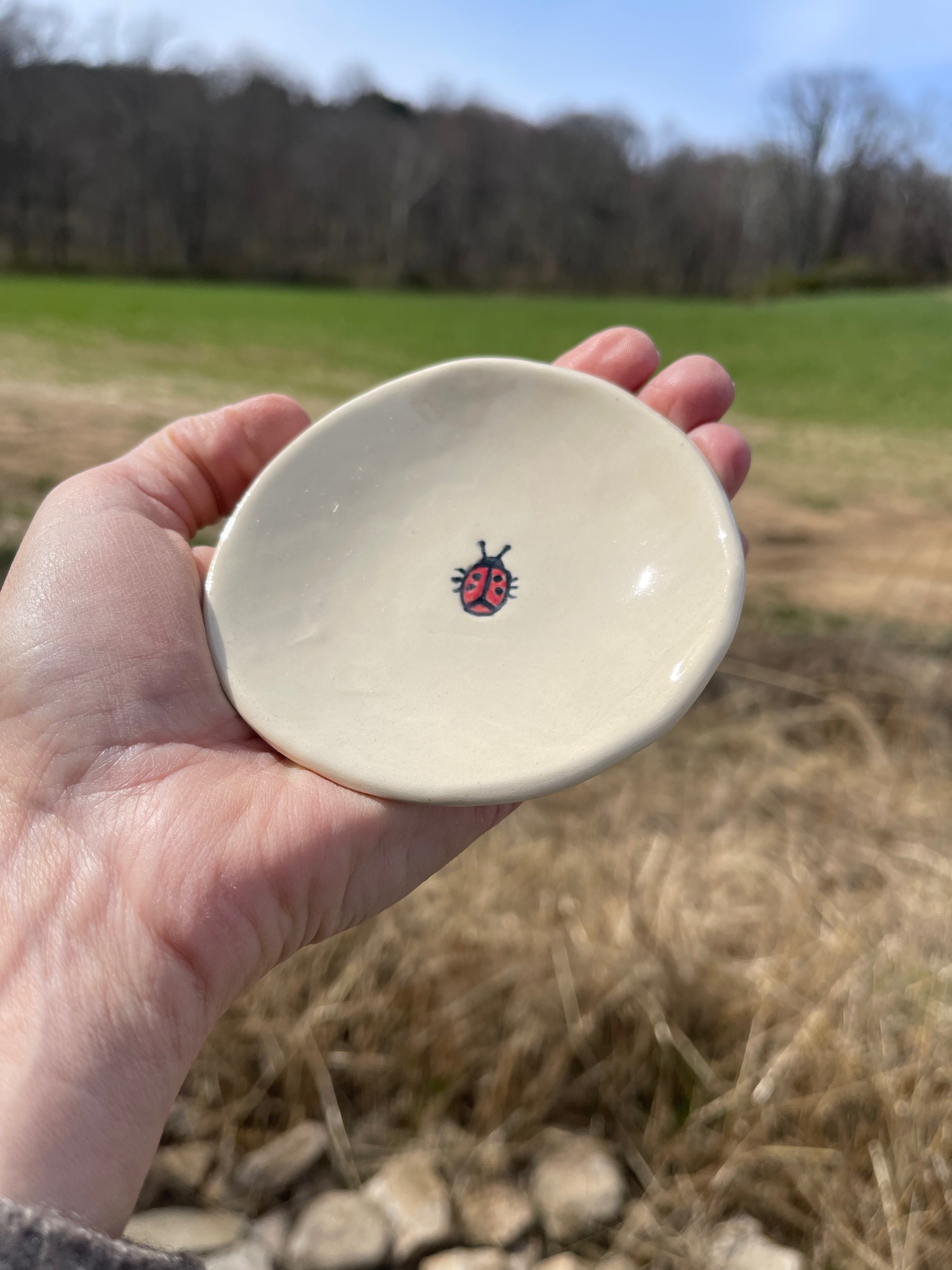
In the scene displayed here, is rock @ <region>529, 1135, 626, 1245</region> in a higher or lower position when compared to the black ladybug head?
lower

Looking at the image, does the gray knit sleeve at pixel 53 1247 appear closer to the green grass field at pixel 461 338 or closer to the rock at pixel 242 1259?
the rock at pixel 242 1259

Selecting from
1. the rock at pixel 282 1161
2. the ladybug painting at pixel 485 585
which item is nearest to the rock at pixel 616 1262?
the rock at pixel 282 1161

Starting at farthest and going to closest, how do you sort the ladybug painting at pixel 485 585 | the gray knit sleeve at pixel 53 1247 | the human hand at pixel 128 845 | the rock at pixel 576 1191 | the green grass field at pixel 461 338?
the green grass field at pixel 461 338 → the rock at pixel 576 1191 → the ladybug painting at pixel 485 585 → the human hand at pixel 128 845 → the gray knit sleeve at pixel 53 1247

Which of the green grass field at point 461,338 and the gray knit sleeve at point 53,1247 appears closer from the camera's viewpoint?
the gray knit sleeve at point 53,1247

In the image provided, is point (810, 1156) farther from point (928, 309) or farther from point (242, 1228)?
point (928, 309)

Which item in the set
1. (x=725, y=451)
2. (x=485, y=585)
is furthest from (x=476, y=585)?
(x=725, y=451)

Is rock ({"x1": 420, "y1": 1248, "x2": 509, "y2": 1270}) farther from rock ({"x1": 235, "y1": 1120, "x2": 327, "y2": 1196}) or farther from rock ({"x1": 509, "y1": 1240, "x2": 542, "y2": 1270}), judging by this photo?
rock ({"x1": 235, "y1": 1120, "x2": 327, "y2": 1196})

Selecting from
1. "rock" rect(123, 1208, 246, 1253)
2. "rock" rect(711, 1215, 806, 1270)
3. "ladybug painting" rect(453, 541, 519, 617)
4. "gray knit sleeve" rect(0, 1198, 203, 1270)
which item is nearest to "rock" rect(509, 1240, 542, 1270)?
"rock" rect(711, 1215, 806, 1270)
